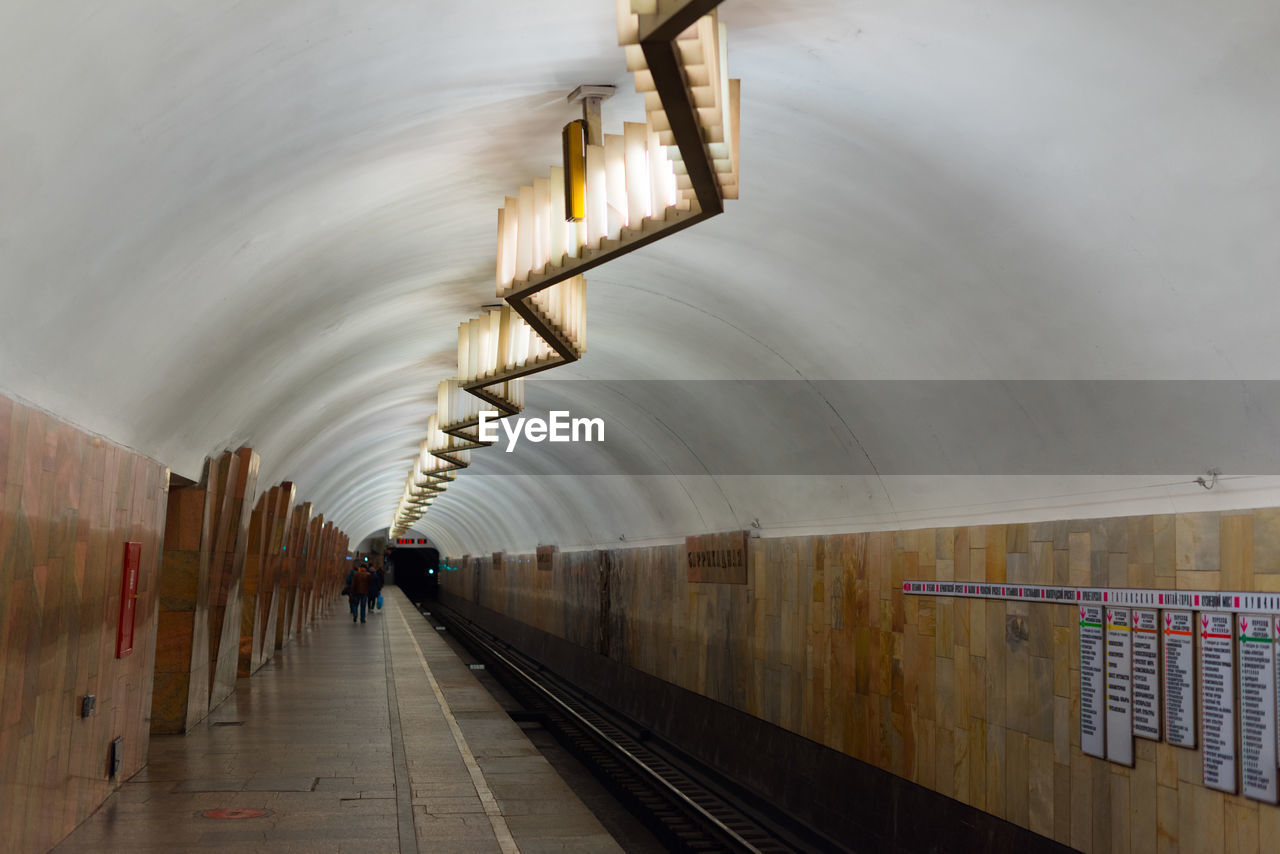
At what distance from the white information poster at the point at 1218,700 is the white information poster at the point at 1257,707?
0.06 meters

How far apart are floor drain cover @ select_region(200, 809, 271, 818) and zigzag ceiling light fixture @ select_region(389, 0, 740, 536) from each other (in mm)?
3768

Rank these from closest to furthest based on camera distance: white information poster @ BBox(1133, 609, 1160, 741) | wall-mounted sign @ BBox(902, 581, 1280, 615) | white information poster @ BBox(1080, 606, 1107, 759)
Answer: wall-mounted sign @ BBox(902, 581, 1280, 615)
white information poster @ BBox(1133, 609, 1160, 741)
white information poster @ BBox(1080, 606, 1107, 759)

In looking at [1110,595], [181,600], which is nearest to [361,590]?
[181,600]

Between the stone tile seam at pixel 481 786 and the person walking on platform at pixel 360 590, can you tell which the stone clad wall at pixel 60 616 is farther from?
the person walking on platform at pixel 360 590

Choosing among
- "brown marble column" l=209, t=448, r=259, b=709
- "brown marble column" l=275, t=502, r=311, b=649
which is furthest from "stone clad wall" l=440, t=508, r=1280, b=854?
"brown marble column" l=275, t=502, r=311, b=649

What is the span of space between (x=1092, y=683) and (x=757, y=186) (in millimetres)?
3523

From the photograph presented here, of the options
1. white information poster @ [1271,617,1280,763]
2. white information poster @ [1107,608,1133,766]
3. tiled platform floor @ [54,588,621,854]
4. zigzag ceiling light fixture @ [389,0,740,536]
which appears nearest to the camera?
zigzag ceiling light fixture @ [389,0,740,536]

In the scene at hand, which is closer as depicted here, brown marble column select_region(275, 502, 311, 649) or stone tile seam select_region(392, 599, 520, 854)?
stone tile seam select_region(392, 599, 520, 854)

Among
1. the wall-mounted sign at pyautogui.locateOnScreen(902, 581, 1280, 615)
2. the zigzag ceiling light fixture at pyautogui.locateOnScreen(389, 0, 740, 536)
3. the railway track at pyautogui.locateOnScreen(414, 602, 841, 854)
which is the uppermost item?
the zigzag ceiling light fixture at pyautogui.locateOnScreen(389, 0, 740, 536)

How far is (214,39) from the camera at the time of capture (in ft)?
12.4

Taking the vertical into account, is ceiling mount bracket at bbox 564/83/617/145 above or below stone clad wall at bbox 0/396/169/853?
above
